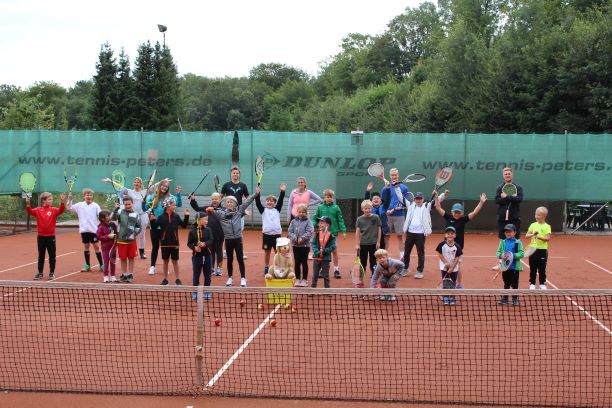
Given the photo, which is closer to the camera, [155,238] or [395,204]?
[155,238]

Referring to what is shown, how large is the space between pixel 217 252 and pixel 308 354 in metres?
4.96

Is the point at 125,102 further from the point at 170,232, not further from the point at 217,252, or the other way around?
the point at 170,232

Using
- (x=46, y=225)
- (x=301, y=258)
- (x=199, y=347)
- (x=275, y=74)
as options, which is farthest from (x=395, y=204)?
(x=275, y=74)

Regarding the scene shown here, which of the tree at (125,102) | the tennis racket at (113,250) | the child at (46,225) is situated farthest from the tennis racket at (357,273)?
the tree at (125,102)

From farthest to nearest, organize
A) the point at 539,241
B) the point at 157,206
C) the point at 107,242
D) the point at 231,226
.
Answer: the point at 157,206
the point at 107,242
the point at 231,226
the point at 539,241

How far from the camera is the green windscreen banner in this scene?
808 inches

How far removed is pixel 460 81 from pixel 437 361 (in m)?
33.0

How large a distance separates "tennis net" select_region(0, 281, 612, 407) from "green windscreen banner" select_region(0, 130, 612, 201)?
1070 centimetres

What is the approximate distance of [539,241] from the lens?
439 inches

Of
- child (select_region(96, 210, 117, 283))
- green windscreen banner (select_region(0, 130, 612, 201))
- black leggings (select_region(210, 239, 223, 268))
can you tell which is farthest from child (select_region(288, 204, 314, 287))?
green windscreen banner (select_region(0, 130, 612, 201))

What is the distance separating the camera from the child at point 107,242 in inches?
478

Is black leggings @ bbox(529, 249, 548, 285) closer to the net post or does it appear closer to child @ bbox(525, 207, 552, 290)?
child @ bbox(525, 207, 552, 290)

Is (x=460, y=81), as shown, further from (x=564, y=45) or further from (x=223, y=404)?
(x=223, y=404)

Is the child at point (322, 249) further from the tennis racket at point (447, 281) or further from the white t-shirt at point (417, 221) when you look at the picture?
the tennis racket at point (447, 281)
